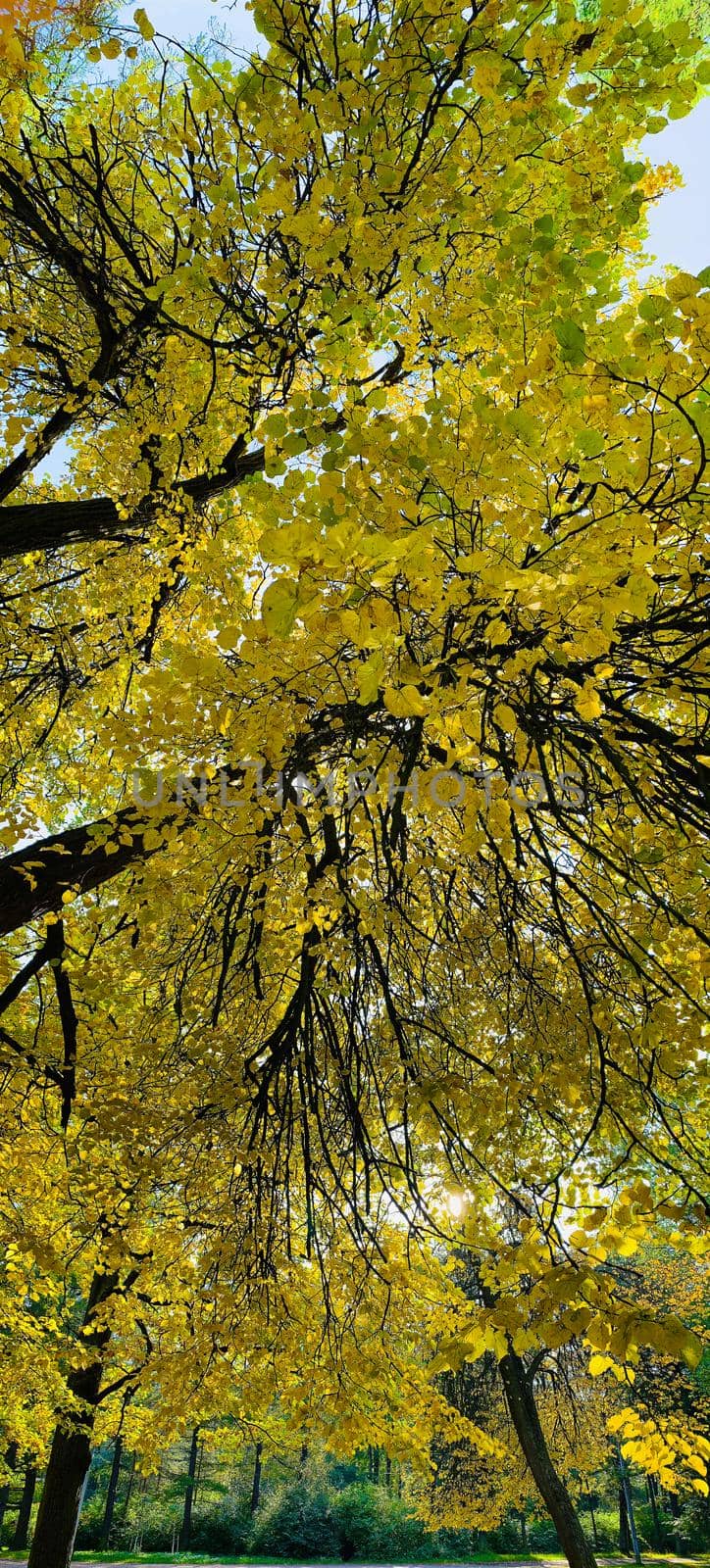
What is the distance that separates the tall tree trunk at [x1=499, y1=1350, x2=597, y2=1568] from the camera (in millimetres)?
8391

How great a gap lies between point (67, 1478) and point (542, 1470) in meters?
5.08

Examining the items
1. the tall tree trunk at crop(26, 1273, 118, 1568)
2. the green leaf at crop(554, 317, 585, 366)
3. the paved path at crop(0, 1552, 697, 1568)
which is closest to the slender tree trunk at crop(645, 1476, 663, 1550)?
the paved path at crop(0, 1552, 697, 1568)

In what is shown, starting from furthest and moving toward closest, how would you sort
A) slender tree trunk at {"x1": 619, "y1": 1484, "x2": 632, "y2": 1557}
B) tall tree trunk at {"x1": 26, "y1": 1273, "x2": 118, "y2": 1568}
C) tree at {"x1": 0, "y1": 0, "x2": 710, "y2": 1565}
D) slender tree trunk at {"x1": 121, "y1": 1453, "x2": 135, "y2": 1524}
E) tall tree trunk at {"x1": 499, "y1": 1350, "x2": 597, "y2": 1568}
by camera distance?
1. slender tree trunk at {"x1": 121, "y1": 1453, "x2": 135, "y2": 1524}
2. slender tree trunk at {"x1": 619, "y1": 1484, "x2": 632, "y2": 1557}
3. tall tree trunk at {"x1": 499, "y1": 1350, "x2": 597, "y2": 1568}
4. tall tree trunk at {"x1": 26, "y1": 1273, "x2": 118, "y2": 1568}
5. tree at {"x1": 0, "y1": 0, "x2": 710, "y2": 1565}

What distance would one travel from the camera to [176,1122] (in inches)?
155

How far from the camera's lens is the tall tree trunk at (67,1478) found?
25.5 ft

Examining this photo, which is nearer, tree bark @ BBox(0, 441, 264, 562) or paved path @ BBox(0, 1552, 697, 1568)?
tree bark @ BBox(0, 441, 264, 562)

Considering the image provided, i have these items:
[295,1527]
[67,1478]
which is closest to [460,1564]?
[295,1527]

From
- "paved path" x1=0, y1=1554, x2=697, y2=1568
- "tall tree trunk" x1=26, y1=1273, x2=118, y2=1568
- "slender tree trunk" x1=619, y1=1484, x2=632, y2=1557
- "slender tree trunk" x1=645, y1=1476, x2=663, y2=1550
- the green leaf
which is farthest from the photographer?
"slender tree trunk" x1=619, y1=1484, x2=632, y2=1557

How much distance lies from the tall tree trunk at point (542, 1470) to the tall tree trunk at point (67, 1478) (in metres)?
4.32

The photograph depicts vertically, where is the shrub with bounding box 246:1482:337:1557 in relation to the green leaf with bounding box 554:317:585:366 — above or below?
below

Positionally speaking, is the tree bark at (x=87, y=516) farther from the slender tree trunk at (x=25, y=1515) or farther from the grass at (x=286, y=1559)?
the slender tree trunk at (x=25, y=1515)

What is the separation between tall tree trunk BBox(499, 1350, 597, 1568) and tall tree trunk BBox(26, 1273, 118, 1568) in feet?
14.2

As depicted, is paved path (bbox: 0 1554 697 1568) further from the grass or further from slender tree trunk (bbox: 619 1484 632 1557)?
slender tree trunk (bbox: 619 1484 632 1557)

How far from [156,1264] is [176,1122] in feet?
6.73
